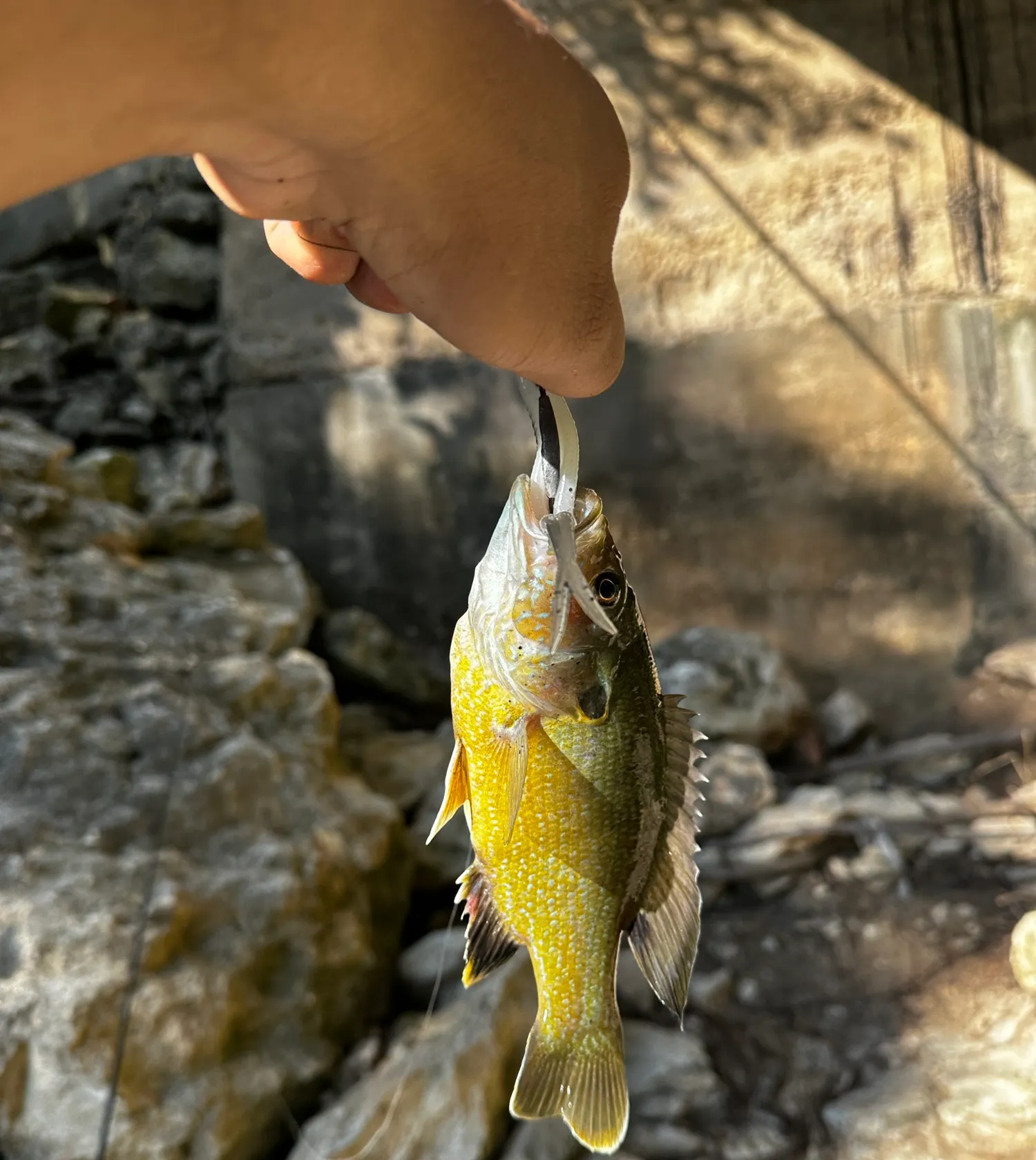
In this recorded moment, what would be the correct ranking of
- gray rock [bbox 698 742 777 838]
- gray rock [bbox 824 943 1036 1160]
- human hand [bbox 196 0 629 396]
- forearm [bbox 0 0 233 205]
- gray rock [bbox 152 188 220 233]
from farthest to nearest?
1. gray rock [bbox 152 188 220 233]
2. gray rock [bbox 698 742 777 838]
3. gray rock [bbox 824 943 1036 1160]
4. human hand [bbox 196 0 629 396]
5. forearm [bbox 0 0 233 205]

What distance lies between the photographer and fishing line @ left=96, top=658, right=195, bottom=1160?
1.96 metres

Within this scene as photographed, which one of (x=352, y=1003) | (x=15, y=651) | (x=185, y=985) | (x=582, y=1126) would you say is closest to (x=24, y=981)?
(x=185, y=985)

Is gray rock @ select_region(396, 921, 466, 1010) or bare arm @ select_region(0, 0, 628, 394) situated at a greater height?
bare arm @ select_region(0, 0, 628, 394)

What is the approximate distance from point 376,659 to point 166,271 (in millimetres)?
2132

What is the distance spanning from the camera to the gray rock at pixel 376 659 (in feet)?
13.0

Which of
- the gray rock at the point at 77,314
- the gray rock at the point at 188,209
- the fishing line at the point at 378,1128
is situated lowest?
the fishing line at the point at 378,1128

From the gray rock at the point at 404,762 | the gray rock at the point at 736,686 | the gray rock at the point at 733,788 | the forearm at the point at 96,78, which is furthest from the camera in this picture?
the gray rock at the point at 736,686

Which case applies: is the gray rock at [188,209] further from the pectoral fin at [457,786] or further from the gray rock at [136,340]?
the pectoral fin at [457,786]

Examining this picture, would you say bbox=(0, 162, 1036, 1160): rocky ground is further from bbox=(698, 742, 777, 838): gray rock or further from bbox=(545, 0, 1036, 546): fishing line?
bbox=(545, 0, 1036, 546): fishing line

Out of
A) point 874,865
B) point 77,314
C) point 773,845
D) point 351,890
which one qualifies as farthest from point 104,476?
point 874,865

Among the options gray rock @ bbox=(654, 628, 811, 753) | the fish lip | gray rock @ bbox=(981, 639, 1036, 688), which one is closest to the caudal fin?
the fish lip

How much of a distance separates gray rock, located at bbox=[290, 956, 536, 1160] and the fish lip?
1645 millimetres

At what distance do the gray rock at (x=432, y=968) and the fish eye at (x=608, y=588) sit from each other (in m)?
1.70

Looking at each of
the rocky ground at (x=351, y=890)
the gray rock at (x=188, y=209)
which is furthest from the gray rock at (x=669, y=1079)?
the gray rock at (x=188, y=209)
